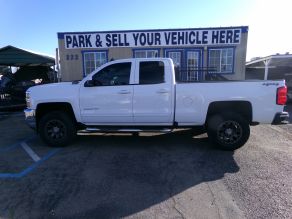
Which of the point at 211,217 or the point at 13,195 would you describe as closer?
the point at 211,217

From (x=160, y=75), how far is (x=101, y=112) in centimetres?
161

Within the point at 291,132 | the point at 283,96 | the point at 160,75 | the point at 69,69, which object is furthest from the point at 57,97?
the point at 69,69

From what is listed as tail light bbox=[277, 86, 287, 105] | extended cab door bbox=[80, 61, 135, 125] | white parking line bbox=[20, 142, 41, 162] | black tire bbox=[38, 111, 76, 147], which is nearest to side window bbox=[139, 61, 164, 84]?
extended cab door bbox=[80, 61, 135, 125]

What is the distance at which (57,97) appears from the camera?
17.6 ft

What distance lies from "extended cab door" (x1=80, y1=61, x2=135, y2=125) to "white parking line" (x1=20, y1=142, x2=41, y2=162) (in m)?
1.36

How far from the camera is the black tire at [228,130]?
5.09 metres

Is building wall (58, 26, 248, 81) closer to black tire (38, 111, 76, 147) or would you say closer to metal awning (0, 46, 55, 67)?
metal awning (0, 46, 55, 67)

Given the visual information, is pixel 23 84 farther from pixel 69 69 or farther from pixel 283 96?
pixel 283 96

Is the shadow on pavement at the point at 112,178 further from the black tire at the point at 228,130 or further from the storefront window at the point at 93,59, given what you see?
the storefront window at the point at 93,59

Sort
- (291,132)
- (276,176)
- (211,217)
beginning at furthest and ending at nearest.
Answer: (291,132) → (276,176) → (211,217)

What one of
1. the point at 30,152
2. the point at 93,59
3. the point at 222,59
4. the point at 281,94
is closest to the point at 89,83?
the point at 30,152

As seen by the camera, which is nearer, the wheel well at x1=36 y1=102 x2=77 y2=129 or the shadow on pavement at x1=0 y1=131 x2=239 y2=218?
the shadow on pavement at x1=0 y1=131 x2=239 y2=218

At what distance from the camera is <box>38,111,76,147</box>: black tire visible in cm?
554

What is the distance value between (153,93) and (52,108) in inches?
99.2
